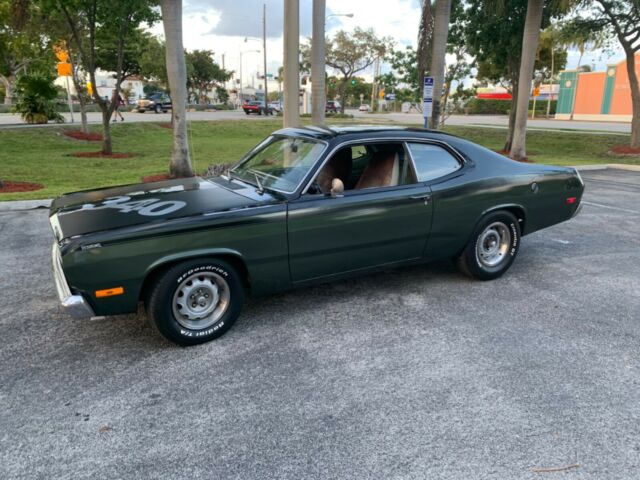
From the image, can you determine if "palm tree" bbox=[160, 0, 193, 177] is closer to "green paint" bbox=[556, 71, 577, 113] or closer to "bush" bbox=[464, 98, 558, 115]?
"green paint" bbox=[556, 71, 577, 113]

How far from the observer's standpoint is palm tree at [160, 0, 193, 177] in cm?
970

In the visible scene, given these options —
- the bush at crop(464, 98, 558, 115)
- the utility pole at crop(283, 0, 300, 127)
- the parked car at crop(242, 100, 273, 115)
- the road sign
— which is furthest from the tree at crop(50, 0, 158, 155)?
the bush at crop(464, 98, 558, 115)

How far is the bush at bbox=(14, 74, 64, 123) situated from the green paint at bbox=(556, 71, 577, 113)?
46.0 metres

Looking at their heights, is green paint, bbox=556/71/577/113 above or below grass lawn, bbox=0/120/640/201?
above

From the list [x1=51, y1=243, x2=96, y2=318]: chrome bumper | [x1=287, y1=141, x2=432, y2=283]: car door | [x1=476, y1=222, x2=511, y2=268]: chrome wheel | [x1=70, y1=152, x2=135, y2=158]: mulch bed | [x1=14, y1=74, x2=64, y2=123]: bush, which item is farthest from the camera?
[x1=14, y1=74, x2=64, y2=123]: bush

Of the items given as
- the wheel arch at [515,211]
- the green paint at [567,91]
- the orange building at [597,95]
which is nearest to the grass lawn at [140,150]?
the wheel arch at [515,211]

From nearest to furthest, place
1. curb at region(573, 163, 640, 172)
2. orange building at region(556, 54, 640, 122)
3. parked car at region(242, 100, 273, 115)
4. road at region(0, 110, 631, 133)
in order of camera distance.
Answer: curb at region(573, 163, 640, 172) → road at region(0, 110, 631, 133) → parked car at region(242, 100, 273, 115) → orange building at region(556, 54, 640, 122)

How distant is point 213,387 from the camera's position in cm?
320

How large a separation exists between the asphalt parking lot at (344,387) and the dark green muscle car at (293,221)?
42 cm

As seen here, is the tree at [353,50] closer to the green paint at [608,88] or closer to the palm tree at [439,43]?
the green paint at [608,88]

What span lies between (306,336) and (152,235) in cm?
141

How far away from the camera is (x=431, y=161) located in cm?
468

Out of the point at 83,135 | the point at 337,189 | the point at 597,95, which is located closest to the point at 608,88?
the point at 597,95

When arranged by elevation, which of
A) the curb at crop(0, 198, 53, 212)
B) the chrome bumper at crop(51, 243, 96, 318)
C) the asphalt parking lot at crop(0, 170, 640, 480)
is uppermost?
the chrome bumper at crop(51, 243, 96, 318)
